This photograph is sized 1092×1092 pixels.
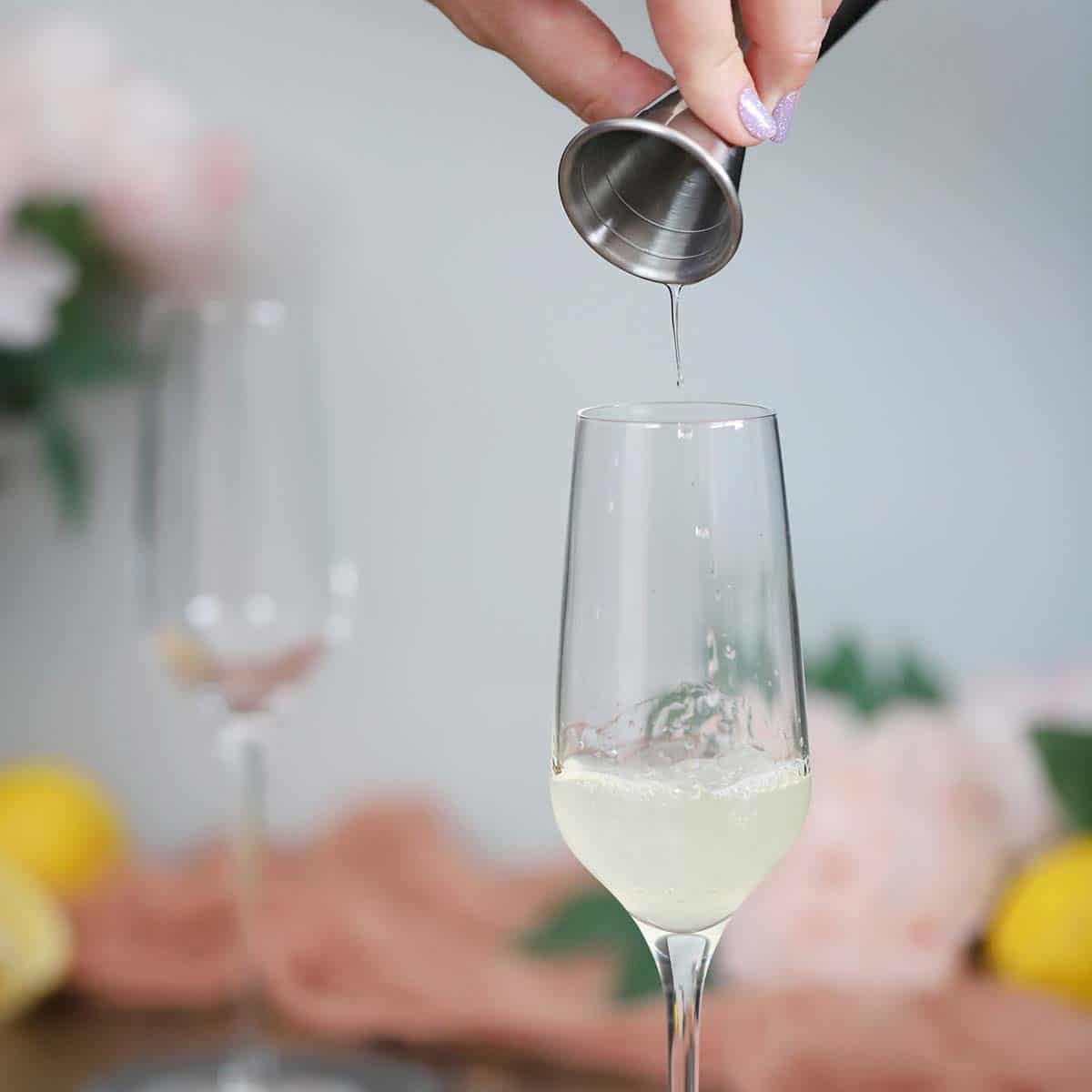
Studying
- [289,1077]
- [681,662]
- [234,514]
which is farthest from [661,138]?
[289,1077]

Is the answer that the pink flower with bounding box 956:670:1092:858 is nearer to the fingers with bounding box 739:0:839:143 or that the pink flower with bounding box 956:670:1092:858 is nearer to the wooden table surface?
the wooden table surface

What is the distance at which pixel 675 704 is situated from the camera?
1.87 feet

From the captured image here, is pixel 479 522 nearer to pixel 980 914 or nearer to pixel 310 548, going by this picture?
pixel 310 548

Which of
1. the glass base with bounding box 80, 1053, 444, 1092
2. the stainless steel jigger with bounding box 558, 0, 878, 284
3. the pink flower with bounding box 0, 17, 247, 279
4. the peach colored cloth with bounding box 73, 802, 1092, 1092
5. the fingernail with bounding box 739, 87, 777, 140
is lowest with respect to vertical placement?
the glass base with bounding box 80, 1053, 444, 1092

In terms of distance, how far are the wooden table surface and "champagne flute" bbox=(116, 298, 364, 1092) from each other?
40 mm

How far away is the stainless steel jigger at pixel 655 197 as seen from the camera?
62cm

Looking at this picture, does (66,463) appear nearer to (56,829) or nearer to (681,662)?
(56,829)

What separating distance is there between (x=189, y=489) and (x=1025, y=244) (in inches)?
24.4

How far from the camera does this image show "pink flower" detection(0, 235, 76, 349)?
124cm

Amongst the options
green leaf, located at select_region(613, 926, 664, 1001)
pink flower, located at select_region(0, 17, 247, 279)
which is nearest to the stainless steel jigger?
green leaf, located at select_region(613, 926, 664, 1001)

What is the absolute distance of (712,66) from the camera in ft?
1.91

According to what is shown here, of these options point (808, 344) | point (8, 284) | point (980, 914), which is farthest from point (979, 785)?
point (8, 284)

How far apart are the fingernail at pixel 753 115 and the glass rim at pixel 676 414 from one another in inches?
3.8

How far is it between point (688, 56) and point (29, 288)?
81 centimetres
